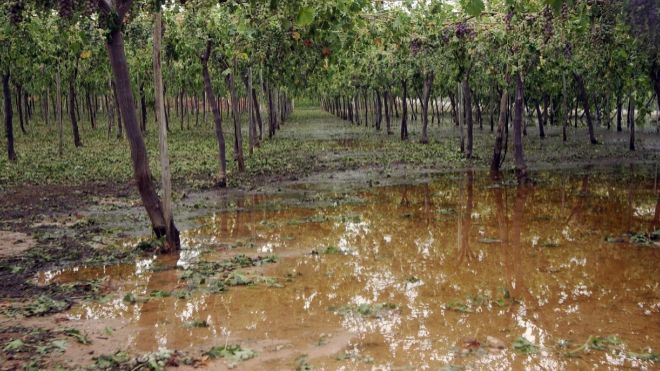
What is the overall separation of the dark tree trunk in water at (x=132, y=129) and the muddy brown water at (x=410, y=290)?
38.7 inches

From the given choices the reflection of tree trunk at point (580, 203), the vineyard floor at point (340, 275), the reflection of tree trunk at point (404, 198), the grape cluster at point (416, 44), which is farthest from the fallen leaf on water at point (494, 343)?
the grape cluster at point (416, 44)

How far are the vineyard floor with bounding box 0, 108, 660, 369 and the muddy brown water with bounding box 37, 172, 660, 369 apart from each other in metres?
0.04

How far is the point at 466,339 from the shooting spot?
276 inches

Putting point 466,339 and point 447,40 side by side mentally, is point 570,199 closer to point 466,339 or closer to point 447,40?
point 447,40

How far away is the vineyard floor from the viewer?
22.3 ft

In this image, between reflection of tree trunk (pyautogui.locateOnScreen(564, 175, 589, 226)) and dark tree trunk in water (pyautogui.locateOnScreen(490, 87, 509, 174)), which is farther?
dark tree trunk in water (pyautogui.locateOnScreen(490, 87, 509, 174))

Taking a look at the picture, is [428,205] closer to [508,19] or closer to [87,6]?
[508,19]

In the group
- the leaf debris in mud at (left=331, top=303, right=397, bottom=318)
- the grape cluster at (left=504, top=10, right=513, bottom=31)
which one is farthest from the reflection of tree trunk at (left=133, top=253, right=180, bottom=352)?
the grape cluster at (left=504, top=10, right=513, bottom=31)

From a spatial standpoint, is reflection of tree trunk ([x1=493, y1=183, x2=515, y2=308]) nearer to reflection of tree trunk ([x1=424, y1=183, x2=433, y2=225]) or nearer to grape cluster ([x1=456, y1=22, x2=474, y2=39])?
reflection of tree trunk ([x1=424, y1=183, x2=433, y2=225])

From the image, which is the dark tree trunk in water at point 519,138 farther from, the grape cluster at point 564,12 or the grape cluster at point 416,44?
the grape cluster at point 564,12

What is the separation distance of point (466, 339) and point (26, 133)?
40.6 m

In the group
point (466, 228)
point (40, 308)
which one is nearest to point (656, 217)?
point (466, 228)

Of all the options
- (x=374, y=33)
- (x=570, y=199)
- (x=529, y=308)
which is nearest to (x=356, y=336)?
(x=529, y=308)

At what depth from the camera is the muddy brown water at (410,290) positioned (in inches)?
270
